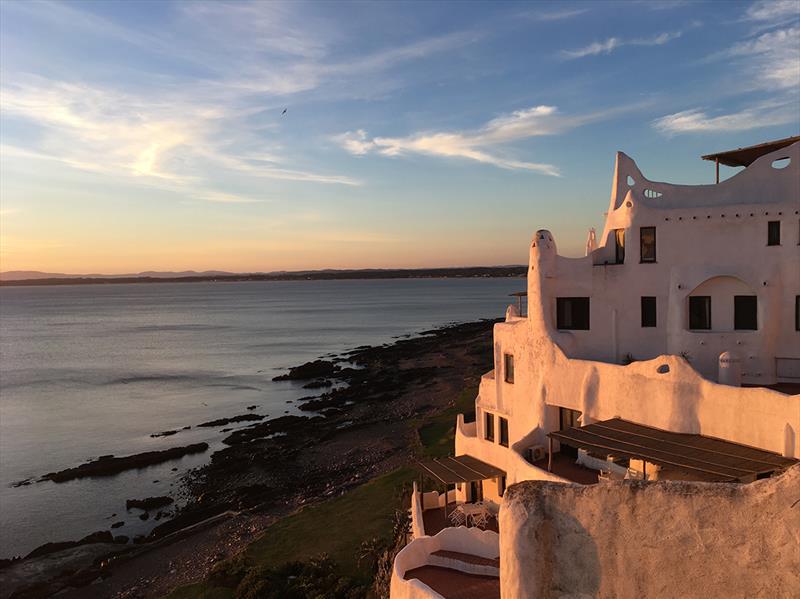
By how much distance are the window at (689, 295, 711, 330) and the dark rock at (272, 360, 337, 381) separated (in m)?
62.0

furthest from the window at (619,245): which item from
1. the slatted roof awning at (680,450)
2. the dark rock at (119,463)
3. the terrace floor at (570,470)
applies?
the dark rock at (119,463)

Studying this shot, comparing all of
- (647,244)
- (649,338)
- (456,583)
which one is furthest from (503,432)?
(647,244)

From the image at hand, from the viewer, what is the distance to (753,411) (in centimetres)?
1554

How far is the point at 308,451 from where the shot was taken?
158ft

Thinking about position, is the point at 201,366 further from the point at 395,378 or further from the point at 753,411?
the point at 753,411

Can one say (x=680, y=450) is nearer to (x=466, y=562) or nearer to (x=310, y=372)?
(x=466, y=562)

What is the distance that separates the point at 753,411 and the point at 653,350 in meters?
7.35

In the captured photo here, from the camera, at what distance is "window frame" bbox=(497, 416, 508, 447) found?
2586cm

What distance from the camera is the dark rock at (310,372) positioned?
79250 mm

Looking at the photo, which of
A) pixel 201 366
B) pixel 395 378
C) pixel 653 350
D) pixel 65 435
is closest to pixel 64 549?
pixel 65 435

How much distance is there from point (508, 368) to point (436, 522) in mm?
7447

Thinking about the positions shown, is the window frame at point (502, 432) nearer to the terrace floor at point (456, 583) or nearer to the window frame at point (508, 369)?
the window frame at point (508, 369)

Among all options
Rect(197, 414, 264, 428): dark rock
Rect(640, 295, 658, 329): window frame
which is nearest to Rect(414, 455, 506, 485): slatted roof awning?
Rect(640, 295, 658, 329): window frame

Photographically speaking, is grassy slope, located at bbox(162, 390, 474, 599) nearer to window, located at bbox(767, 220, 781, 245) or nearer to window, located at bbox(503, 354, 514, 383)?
window, located at bbox(503, 354, 514, 383)
